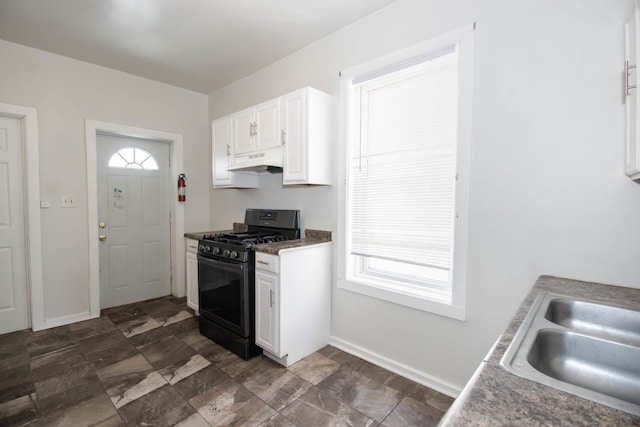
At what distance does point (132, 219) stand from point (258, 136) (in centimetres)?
206

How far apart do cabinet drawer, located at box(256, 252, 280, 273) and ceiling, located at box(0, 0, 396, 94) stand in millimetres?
1880

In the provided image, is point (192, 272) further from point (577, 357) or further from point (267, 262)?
point (577, 357)

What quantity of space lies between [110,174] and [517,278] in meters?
4.05

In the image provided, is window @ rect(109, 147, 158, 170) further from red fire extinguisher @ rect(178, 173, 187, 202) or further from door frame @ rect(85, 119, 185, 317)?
red fire extinguisher @ rect(178, 173, 187, 202)

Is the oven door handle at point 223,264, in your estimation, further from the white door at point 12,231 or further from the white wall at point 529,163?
the white door at point 12,231

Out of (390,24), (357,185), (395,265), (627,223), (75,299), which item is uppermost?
(390,24)

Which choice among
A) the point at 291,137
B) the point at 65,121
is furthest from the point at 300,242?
the point at 65,121

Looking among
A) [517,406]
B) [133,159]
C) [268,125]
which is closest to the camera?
[517,406]

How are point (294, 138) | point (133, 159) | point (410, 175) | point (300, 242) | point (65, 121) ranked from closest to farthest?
point (410, 175)
point (294, 138)
point (300, 242)
point (65, 121)
point (133, 159)

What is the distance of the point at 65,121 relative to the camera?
122 inches

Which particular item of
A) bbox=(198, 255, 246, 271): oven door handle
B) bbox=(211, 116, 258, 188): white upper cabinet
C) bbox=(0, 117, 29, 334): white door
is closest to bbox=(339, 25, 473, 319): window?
bbox=(198, 255, 246, 271): oven door handle

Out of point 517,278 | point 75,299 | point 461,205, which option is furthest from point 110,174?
point 517,278

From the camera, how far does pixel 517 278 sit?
68.1 inches

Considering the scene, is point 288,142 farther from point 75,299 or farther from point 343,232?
point 75,299
